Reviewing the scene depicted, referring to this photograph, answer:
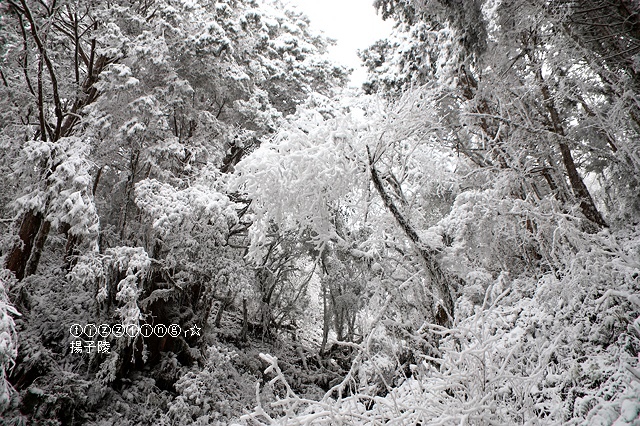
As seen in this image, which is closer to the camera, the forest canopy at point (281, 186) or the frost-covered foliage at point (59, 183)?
the forest canopy at point (281, 186)

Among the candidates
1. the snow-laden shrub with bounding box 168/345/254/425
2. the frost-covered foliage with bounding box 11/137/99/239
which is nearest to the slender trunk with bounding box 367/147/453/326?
the snow-laden shrub with bounding box 168/345/254/425

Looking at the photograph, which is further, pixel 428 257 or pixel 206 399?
pixel 206 399

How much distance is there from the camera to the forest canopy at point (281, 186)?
17.9 ft

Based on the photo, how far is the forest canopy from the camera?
5.45 m

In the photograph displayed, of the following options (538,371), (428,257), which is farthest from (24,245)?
(538,371)

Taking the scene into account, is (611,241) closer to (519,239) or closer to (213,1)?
(519,239)

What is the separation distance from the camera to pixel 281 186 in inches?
214

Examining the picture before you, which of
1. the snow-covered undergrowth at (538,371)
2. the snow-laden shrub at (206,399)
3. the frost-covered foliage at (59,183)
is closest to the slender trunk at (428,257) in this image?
the snow-covered undergrowth at (538,371)

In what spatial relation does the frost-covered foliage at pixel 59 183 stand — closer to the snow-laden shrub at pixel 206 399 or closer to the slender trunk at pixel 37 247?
the slender trunk at pixel 37 247

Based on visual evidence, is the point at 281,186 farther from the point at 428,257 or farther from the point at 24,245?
the point at 24,245

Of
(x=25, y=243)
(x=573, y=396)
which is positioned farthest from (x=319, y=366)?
(x=573, y=396)

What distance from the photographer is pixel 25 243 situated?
7.86 m

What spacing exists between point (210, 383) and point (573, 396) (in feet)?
23.9

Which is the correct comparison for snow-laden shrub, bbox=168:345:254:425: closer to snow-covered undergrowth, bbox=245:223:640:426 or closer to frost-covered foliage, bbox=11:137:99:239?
frost-covered foliage, bbox=11:137:99:239
